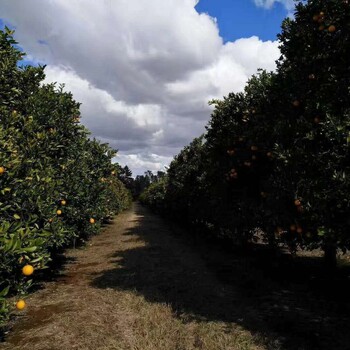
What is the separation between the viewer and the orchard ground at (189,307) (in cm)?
646

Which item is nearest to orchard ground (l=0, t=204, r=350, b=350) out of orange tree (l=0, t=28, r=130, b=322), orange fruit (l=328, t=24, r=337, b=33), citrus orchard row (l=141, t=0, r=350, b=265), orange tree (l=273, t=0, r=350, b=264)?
orange tree (l=0, t=28, r=130, b=322)

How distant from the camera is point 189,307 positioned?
8.20 meters

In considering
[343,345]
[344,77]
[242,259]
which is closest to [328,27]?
[344,77]

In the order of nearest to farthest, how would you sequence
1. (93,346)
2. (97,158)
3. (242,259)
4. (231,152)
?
(93,346) → (231,152) → (242,259) → (97,158)

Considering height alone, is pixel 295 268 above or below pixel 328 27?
below

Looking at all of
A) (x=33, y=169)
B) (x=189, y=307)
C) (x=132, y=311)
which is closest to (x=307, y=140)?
(x=189, y=307)

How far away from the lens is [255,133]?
9.70 meters

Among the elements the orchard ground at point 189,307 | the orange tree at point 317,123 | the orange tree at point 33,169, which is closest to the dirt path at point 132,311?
the orchard ground at point 189,307

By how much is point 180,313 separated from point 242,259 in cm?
683

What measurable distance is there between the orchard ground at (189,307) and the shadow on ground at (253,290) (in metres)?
0.03

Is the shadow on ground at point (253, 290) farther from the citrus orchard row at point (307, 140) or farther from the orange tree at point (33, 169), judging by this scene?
the orange tree at point (33, 169)

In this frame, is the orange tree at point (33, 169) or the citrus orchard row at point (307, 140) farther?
the citrus orchard row at point (307, 140)

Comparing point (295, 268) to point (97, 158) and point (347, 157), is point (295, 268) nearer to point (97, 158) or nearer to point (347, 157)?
point (347, 157)

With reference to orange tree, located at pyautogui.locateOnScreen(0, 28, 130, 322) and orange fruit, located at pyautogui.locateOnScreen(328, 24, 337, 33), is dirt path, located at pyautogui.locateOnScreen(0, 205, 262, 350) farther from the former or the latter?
orange fruit, located at pyautogui.locateOnScreen(328, 24, 337, 33)
